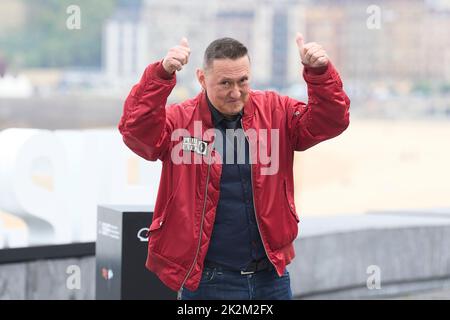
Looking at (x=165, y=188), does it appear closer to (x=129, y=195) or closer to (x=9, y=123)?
(x=129, y=195)

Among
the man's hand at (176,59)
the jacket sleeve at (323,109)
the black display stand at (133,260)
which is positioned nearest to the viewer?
the man's hand at (176,59)

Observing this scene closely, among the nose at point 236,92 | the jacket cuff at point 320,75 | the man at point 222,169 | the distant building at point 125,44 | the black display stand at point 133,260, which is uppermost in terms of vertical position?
the distant building at point 125,44

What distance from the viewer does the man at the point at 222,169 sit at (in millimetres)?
3418

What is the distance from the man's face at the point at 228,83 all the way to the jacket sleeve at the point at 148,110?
0.15 m

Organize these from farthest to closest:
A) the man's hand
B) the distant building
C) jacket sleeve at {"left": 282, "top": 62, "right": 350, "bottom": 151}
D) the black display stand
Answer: the distant building < the black display stand < jacket sleeve at {"left": 282, "top": 62, "right": 350, "bottom": 151} < the man's hand

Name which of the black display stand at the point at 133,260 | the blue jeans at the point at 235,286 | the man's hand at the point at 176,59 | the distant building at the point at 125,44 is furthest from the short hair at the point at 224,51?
the distant building at the point at 125,44

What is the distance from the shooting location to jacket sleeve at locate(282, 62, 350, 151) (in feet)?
11.3

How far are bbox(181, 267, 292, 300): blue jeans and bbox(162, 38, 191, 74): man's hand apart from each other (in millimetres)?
778

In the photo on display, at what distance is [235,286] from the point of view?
346 centimetres

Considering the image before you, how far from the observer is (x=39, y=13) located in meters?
35.2

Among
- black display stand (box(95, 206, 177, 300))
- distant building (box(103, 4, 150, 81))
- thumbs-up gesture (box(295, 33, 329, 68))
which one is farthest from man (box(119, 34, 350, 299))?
Answer: distant building (box(103, 4, 150, 81))

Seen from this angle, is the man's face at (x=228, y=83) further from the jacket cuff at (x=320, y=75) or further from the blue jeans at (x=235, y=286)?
the blue jeans at (x=235, y=286)

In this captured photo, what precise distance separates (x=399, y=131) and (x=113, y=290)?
38020 millimetres

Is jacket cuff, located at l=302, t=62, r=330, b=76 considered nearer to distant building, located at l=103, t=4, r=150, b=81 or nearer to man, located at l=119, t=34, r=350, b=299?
man, located at l=119, t=34, r=350, b=299
